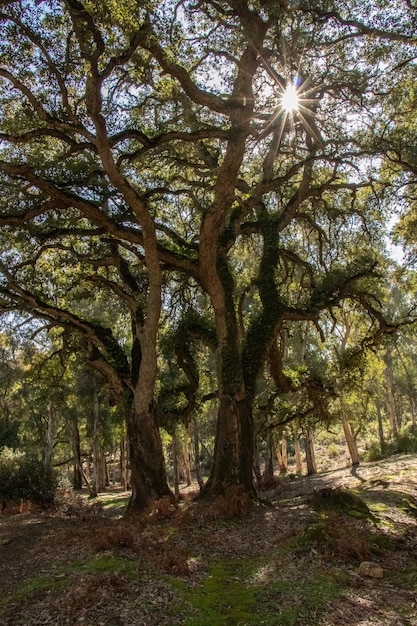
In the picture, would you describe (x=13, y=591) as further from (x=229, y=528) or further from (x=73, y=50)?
(x=73, y=50)

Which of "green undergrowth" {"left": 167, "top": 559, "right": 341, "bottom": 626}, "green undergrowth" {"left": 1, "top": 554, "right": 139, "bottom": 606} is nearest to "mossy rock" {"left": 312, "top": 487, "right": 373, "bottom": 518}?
"green undergrowth" {"left": 167, "top": 559, "right": 341, "bottom": 626}

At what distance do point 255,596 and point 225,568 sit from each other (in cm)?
139

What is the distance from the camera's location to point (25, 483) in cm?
1850

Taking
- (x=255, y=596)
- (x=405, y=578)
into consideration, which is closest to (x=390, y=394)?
(x=405, y=578)

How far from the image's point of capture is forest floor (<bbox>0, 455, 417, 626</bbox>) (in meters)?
4.82

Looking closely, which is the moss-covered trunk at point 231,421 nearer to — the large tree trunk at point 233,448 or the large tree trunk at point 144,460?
the large tree trunk at point 233,448

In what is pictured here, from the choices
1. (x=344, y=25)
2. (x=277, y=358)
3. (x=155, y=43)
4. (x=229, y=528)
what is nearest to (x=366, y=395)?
(x=277, y=358)

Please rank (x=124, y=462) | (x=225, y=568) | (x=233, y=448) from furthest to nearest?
1. (x=124, y=462)
2. (x=233, y=448)
3. (x=225, y=568)

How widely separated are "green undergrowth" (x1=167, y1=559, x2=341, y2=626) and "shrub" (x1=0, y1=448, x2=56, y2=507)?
14088mm

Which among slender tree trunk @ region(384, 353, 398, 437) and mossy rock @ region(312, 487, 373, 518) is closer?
mossy rock @ region(312, 487, 373, 518)

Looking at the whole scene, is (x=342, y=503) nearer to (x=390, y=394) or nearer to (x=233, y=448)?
(x=233, y=448)

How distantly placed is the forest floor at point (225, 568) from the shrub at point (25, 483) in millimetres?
7724

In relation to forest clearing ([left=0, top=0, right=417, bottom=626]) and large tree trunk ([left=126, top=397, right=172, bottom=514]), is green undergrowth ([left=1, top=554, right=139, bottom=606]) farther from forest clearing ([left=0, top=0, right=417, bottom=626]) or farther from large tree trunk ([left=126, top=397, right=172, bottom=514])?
large tree trunk ([left=126, top=397, right=172, bottom=514])

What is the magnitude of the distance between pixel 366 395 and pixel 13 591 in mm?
15726
